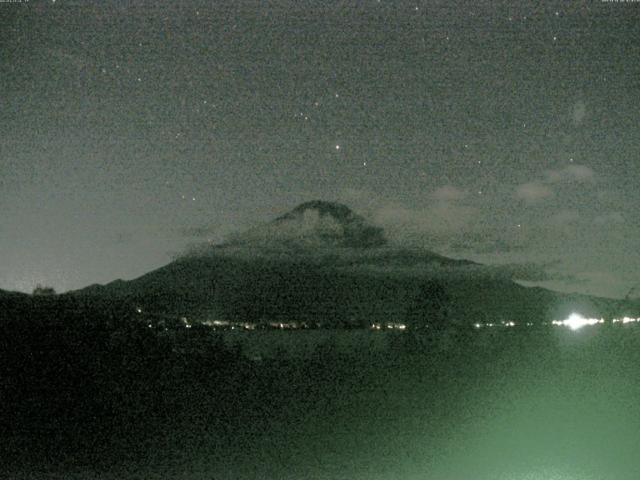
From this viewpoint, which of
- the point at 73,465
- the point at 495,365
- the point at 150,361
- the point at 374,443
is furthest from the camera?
the point at 495,365

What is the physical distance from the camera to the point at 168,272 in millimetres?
103500

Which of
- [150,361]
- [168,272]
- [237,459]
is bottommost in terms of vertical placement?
[237,459]

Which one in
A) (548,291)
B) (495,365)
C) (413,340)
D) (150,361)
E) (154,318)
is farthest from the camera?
(548,291)

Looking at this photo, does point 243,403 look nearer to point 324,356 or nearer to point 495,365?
point 324,356

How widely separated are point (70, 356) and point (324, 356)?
19.6 feet

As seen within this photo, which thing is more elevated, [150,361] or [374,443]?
[150,361]

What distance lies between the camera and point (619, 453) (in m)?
12.3

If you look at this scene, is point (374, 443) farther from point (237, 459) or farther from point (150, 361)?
point (150, 361)

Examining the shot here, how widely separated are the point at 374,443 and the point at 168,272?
303 feet

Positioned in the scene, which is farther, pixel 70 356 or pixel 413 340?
pixel 413 340

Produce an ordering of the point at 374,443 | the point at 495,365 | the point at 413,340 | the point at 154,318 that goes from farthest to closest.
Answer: the point at 413,340 < the point at 154,318 < the point at 495,365 < the point at 374,443

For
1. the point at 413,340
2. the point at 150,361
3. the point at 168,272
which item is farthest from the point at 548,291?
the point at 150,361

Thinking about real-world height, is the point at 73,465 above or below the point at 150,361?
below

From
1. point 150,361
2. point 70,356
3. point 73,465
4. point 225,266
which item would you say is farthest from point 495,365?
point 225,266
